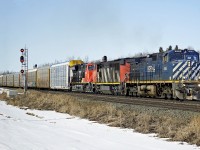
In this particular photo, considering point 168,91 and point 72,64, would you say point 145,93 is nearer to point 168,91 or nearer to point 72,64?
point 168,91

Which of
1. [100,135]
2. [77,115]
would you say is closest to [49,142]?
[100,135]

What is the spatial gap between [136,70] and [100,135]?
17.0 m

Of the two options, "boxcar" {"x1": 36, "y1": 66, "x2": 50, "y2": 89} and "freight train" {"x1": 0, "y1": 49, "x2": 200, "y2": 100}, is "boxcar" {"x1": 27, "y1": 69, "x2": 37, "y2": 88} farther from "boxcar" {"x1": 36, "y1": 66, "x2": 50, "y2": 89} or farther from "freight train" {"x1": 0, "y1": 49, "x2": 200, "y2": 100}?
"freight train" {"x1": 0, "y1": 49, "x2": 200, "y2": 100}

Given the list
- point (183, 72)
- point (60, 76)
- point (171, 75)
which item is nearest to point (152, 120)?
point (183, 72)

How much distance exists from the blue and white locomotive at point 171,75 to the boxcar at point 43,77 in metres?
25.1

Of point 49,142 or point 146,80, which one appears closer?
point 49,142

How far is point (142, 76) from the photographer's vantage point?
24.9 m

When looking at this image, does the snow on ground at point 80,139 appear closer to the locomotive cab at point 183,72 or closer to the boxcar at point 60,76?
the locomotive cab at point 183,72

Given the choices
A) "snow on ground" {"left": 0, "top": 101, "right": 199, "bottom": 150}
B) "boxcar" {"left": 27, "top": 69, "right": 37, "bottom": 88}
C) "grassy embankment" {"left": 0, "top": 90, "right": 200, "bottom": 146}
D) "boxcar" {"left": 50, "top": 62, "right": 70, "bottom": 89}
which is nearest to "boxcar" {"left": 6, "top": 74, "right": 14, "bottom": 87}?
"boxcar" {"left": 27, "top": 69, "right": 37, "bottom": 88}

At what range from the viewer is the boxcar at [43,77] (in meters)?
48.0

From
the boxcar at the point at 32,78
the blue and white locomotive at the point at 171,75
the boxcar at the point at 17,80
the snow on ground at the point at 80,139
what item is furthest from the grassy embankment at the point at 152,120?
the boxcar at the point at 17,80

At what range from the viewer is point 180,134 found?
856cm

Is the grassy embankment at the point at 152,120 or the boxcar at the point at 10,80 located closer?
the grassy embankment at the point at 152,120

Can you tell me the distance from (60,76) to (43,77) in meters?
8.70
